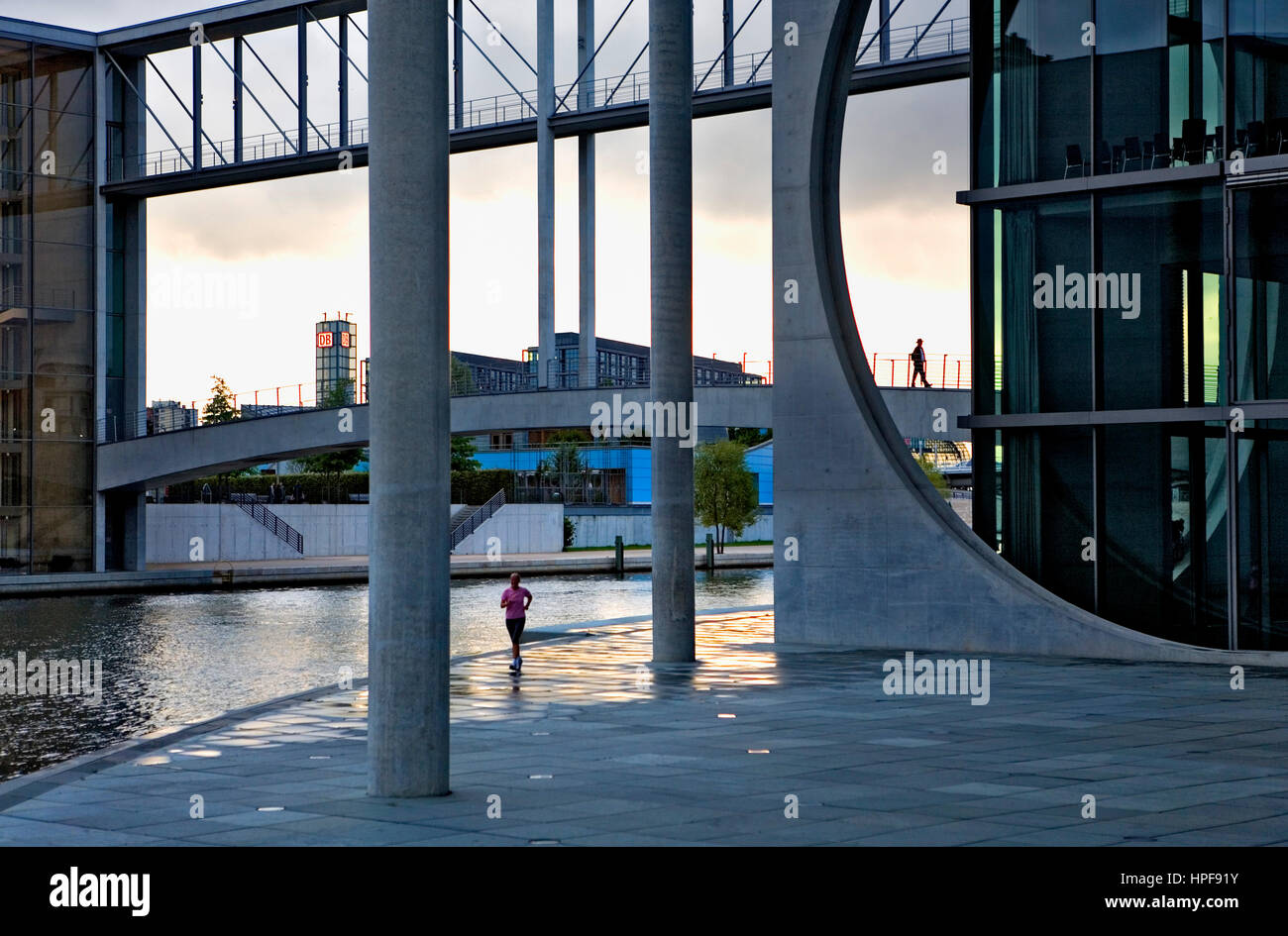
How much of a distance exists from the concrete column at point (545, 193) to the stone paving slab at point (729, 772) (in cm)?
2939

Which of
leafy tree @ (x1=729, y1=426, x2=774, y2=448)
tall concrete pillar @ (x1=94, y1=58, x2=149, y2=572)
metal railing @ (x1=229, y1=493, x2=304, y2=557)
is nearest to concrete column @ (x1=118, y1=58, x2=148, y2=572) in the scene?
tall concrete pillar @ (x1=94, y1=58, x2=149, y2=572)

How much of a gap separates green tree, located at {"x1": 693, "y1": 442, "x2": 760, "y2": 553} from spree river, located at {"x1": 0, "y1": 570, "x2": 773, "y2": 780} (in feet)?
77.4

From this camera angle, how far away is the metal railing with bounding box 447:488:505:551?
2554 inches

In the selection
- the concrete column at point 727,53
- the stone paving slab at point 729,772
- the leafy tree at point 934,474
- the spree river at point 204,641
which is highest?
the concrete column at point 727,53

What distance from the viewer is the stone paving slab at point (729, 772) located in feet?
27.8

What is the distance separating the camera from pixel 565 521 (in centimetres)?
7100

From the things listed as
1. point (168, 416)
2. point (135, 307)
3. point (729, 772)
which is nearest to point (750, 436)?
point (168, 416)

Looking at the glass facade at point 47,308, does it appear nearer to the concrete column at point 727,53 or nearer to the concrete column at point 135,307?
the concrete column at point 135,307

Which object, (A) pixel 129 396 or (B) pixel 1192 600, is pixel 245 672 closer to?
(B) pixel 1192 600

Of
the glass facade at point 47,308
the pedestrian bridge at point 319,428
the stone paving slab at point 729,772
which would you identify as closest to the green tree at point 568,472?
the pedestrian bridge at point 319,428

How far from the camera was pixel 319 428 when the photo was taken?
1804 inches

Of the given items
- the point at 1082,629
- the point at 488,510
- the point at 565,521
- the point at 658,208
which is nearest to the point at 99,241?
the point at 488,510
